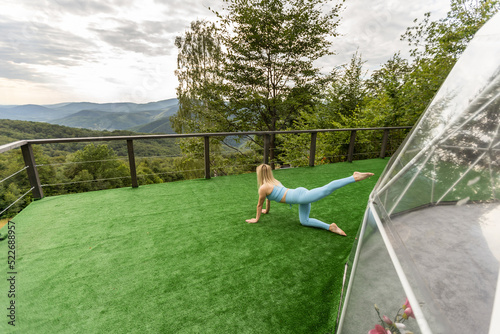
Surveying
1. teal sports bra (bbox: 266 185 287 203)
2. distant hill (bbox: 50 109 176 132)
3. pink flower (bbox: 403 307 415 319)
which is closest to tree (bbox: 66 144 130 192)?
teal sports bra (bbox: 266 185 287 203)

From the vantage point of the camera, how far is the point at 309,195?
7.78 feet

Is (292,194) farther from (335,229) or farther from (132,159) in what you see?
(132,159)

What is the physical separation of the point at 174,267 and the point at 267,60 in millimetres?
10905

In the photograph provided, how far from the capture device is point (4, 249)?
2279 mm

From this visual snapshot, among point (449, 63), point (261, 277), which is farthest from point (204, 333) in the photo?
point (449, 63)

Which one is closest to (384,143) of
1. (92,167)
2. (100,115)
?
(92,167)

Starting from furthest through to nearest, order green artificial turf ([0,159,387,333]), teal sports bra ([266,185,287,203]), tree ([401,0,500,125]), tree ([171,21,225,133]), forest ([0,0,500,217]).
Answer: tree ([171,21,225,133]) < forest ([0,0,500,217]) < tree ([401,0,500,125]) < teal sports bra ([266,185,287,203]) < green artificial turf ([0,159,387,333])

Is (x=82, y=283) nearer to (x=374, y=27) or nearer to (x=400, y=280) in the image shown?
(x=400, y=280)

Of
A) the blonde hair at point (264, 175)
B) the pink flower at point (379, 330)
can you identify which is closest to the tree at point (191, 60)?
the blonde hair at point (264, 175)

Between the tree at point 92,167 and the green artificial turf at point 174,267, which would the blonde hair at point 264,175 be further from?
the tree at point 92,167

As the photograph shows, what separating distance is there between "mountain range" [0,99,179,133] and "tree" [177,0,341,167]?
59444mm

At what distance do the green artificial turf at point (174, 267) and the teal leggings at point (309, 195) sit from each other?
0.11 meters

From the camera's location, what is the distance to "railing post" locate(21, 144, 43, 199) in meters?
3.12

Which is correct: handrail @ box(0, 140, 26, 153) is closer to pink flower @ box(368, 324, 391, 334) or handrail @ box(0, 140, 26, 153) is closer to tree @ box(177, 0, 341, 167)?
pink flower @ box(368, 324, 391, 334)
